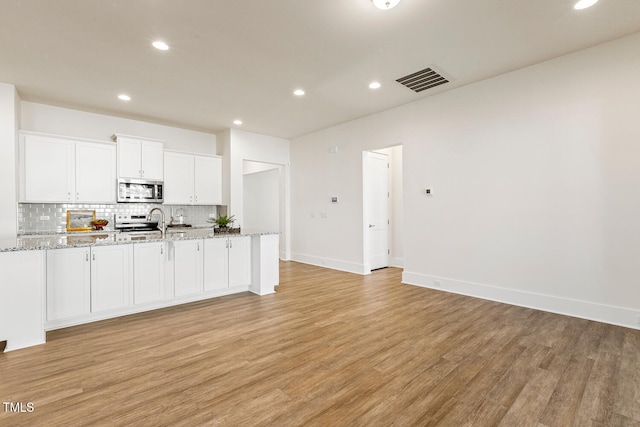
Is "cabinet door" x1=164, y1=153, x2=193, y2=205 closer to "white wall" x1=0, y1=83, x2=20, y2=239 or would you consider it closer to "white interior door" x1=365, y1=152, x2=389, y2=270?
"white wall" x1=0, y1=83, x2=20, y2=239

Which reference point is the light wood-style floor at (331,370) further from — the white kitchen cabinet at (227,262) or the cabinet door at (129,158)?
the cabinet door at (129,158)

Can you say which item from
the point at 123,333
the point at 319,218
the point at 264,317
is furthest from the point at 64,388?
the point at 319,218

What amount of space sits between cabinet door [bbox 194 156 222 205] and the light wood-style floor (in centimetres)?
336

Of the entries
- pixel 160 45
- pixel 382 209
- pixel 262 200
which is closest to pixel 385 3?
pixel 160 45

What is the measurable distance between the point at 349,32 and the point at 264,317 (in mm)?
3285

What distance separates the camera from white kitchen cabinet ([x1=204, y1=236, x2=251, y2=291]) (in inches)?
163

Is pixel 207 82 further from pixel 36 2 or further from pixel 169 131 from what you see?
pixel 169 131

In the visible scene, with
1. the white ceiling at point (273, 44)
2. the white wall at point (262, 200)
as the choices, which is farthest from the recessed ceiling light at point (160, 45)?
the white wall at point (262, 200)

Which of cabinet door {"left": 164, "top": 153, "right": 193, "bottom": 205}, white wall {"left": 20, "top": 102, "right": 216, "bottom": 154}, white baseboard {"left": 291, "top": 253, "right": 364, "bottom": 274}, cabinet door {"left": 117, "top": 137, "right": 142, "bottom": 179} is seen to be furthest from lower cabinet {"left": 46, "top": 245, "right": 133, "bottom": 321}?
white baseboard {"left": 291, "top": 253, "right": 364, "bottom": 274}

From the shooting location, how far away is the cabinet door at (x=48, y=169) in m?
4.75

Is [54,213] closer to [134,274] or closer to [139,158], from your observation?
[139,158]

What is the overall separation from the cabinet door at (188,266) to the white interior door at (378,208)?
3282 mm

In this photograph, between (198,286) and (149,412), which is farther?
(198,286)

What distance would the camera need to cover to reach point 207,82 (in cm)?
428
